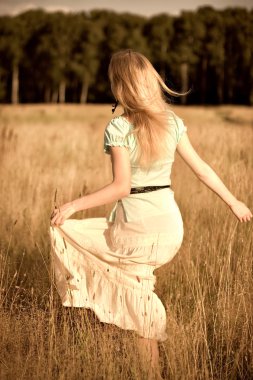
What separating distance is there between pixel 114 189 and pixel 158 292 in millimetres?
1200

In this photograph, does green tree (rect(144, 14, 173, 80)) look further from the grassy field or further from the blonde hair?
the blonde hair

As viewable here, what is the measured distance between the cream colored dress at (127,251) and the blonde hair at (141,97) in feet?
0.18

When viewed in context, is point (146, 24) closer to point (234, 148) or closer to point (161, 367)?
point (234, 148)

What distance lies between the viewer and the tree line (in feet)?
139

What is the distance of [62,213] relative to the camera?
7.57 feet

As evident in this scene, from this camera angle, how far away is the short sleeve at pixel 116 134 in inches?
90.8

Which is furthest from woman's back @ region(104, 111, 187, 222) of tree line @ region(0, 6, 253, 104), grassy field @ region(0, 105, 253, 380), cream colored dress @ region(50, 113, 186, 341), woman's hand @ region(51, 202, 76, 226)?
tree line @ region(0, 6, 253, 104)

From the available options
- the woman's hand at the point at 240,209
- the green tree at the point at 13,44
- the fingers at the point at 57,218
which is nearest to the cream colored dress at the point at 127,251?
the fingers at the point at 57,218

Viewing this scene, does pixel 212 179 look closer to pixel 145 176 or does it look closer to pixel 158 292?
pixel 145 176

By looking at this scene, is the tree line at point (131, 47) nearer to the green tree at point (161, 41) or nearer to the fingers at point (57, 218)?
the green tree at point (161, 41)

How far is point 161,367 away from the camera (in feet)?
8.03

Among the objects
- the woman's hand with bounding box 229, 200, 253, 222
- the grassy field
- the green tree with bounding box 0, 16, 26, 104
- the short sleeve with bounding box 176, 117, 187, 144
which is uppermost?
the short sleeve with bounding box 176, 117, 187, 144

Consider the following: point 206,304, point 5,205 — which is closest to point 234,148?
point 5,205

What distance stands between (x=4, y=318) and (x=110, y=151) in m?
1.07
